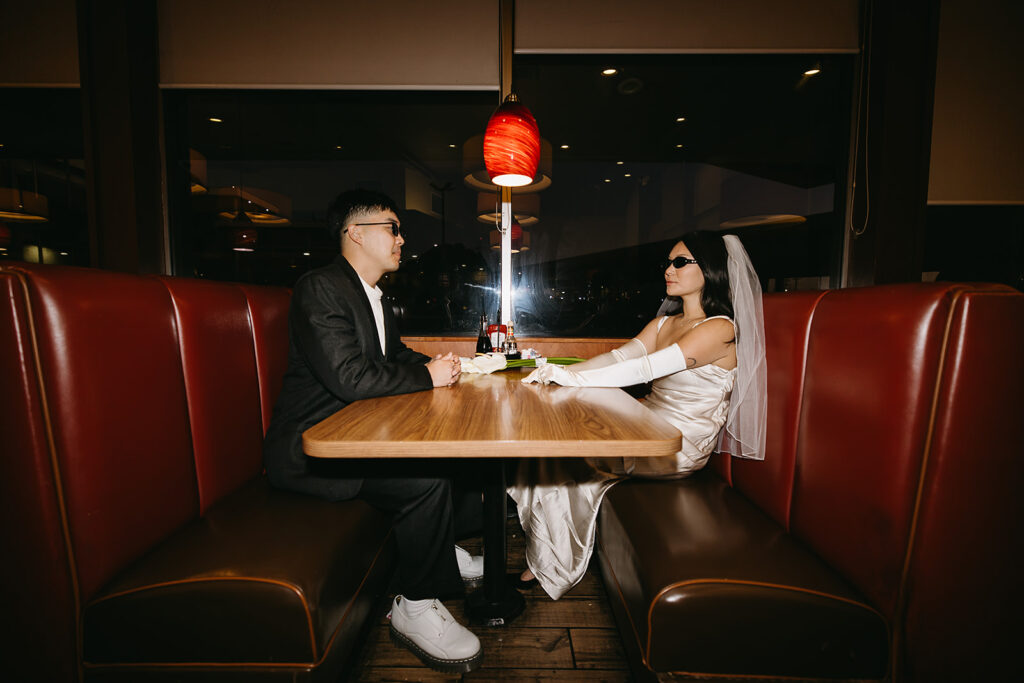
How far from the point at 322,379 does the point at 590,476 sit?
3.94 ft

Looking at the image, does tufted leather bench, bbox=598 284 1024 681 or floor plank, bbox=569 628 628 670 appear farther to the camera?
floor plank, bbox=569 628 628 670

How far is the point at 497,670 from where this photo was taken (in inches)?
59.3

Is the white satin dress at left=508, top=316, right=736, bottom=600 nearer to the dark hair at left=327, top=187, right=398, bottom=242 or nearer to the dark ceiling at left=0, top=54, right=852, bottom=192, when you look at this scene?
the dark hair at left=327, top=187, right=398, bottom=242

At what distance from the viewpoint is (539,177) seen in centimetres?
264

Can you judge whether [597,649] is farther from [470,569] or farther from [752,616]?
[752,616]

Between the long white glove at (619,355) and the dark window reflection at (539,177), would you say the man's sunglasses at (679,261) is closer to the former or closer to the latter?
the long white glove at (619,355)

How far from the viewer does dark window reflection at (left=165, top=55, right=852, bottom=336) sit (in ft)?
9.12

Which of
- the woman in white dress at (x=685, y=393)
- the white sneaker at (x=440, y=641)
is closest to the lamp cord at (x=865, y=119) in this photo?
the woman in white dress at (x=685, y=393)

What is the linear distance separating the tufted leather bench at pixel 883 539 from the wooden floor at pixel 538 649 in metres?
0.38

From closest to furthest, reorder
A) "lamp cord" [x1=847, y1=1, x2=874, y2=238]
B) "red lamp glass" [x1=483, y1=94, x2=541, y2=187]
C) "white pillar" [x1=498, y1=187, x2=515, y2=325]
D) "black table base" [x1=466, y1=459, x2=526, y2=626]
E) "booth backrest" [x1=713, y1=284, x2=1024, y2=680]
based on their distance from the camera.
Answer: "booth backrest" [x1=713, y1=284, x2=1024, y2=680]
"black table base" [x1=466, y1=459, x2=526, y2=626]
"red lamp glass" [x1=483, y1=94, x2=541, y2=187]
"lamp cord" [x1=847, y1=1, x2=874, y2=238]
"white pillar" [x1=498, y1=187, x2=515, y2=325]

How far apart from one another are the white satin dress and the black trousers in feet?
1.68

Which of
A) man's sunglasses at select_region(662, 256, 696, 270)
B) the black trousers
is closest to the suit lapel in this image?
the black trousers

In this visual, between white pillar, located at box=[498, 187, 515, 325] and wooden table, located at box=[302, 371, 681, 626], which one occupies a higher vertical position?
white pillar, located at box=[498, 187, 515, 325]

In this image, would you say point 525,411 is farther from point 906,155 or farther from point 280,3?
point 280,3
